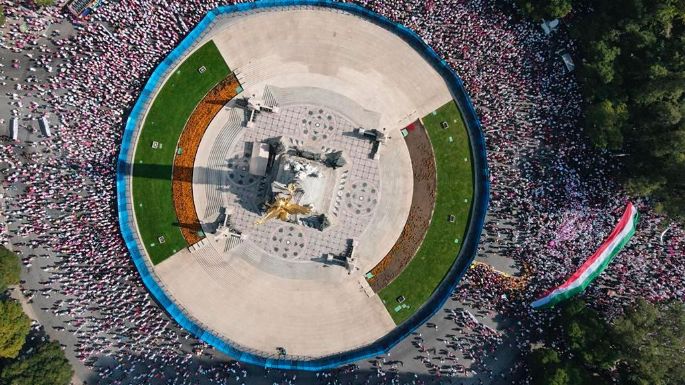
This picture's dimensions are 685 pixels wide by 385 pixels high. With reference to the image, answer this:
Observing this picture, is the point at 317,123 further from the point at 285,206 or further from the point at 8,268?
→ the point at 8,268

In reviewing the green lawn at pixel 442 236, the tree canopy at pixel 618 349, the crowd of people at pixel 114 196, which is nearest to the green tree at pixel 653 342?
the tree canopy at pixel 618 349

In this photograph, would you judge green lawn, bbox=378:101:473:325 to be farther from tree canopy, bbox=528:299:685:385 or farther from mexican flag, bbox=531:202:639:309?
tree canopy, bbox=528:299:685:385

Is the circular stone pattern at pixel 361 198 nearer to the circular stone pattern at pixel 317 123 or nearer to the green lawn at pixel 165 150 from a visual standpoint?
the circular stone pattern at pixel 317 123

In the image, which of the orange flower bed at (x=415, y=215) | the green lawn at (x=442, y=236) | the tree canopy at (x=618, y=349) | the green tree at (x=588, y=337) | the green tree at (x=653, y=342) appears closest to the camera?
the green tree at (x=653, y=342)

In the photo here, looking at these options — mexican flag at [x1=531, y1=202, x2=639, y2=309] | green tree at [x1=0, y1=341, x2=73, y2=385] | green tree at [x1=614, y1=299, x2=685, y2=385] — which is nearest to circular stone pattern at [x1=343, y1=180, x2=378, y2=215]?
mexican flag at [x1=531, y1=202, x2=639, y2=309]

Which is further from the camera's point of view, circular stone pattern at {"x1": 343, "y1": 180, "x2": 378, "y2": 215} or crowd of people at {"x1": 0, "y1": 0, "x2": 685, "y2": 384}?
circular stone pattern at {"x1": 343, "y1": 180, "x2": 378, "y2": 215}

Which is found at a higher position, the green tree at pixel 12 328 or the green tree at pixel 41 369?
Result: the green tree at pixel 12 328

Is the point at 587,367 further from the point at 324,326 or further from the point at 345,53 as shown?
the point at 345,53
